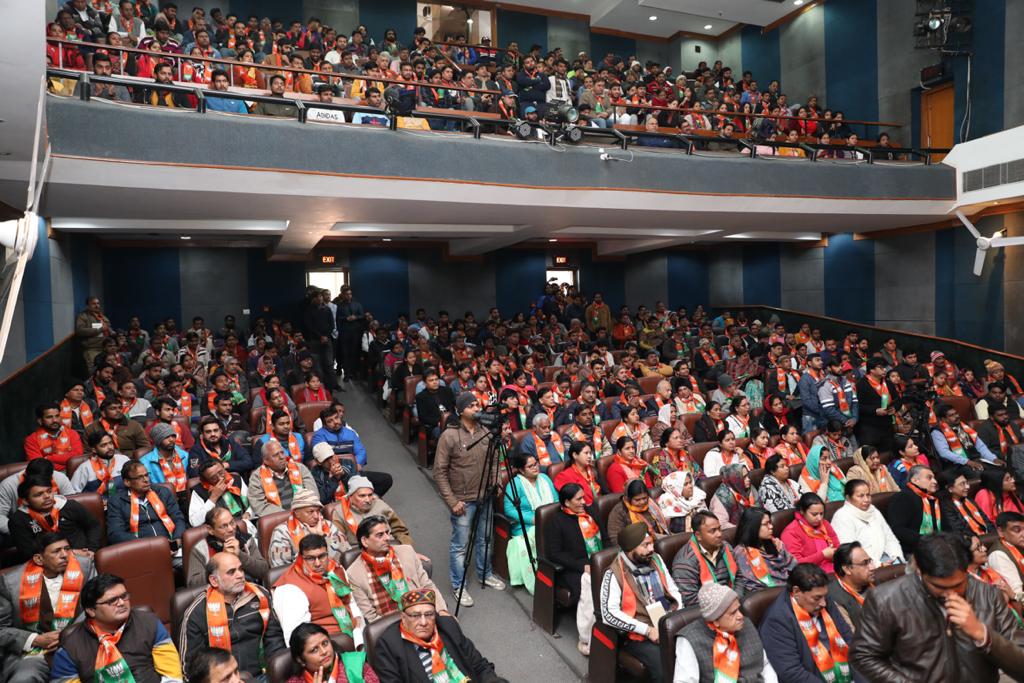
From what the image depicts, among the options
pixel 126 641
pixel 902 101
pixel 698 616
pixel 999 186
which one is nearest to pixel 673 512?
pixel 698 616

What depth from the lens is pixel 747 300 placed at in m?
13.9

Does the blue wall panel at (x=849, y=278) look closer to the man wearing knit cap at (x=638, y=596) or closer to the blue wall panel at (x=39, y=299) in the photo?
the man wearing knit cap at (x=638, y=596)

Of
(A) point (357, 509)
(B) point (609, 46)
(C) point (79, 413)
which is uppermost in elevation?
(B) point (609, 46)

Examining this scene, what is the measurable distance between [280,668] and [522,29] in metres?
13.6

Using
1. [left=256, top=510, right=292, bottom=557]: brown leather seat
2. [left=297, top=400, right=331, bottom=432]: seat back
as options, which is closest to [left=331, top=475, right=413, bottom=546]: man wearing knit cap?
[left=256, top=510, right=292, bottom=557]: brown leather seat

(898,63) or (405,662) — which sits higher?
(898,63)

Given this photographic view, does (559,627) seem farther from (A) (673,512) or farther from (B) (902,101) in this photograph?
(B) (902,101)

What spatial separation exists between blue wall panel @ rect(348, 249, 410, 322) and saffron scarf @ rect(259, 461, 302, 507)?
807 cm

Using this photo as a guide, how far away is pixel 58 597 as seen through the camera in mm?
2945

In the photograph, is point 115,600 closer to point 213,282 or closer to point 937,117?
point 213,282

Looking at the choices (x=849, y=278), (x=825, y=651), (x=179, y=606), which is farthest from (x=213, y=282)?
(x=849, y=278)

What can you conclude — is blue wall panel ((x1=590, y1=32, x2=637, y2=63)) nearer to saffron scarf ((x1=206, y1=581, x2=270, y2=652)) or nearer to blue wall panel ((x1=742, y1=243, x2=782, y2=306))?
blue wall panel ((x1=742, y1=243, x2=782, y2=306))

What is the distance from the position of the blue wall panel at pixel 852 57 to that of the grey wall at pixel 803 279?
259cm

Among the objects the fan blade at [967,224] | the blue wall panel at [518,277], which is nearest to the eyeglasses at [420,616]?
the fan blade at [967,224]
